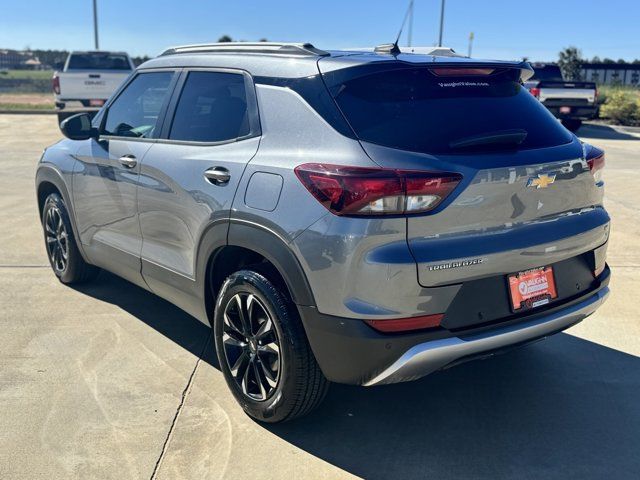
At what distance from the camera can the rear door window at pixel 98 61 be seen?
57.8 feet

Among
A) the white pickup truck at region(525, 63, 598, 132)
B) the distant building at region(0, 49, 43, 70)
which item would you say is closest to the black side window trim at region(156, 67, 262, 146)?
the white pickup truck at region(525, 63, 598, 132)

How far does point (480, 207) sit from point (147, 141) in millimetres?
2139

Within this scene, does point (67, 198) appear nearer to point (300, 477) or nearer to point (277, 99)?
point (277, 99)

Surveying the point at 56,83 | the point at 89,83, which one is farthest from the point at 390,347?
the point at 56,83

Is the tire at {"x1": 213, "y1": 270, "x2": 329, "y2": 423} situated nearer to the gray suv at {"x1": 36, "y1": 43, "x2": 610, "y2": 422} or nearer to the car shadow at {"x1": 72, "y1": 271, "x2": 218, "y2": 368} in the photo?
the gray suv at {"x1": 36, "y1": 43, "x2": 610, "y2": 422}

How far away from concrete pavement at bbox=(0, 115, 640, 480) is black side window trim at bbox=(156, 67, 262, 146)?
134 centimetres

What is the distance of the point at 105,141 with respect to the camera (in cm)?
441

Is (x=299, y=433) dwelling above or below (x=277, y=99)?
below

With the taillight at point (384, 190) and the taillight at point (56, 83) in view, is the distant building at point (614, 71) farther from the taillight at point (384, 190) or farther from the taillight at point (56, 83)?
the taillight at point (384, 190)

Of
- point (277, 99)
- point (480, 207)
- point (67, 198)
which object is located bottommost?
point (67, 198)

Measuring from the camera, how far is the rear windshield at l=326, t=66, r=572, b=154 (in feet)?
9.25

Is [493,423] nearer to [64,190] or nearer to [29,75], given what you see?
[64,190]

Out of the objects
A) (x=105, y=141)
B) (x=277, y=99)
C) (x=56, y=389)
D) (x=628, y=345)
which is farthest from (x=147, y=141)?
(x=628, y=345)

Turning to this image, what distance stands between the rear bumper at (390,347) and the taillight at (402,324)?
3 cm
